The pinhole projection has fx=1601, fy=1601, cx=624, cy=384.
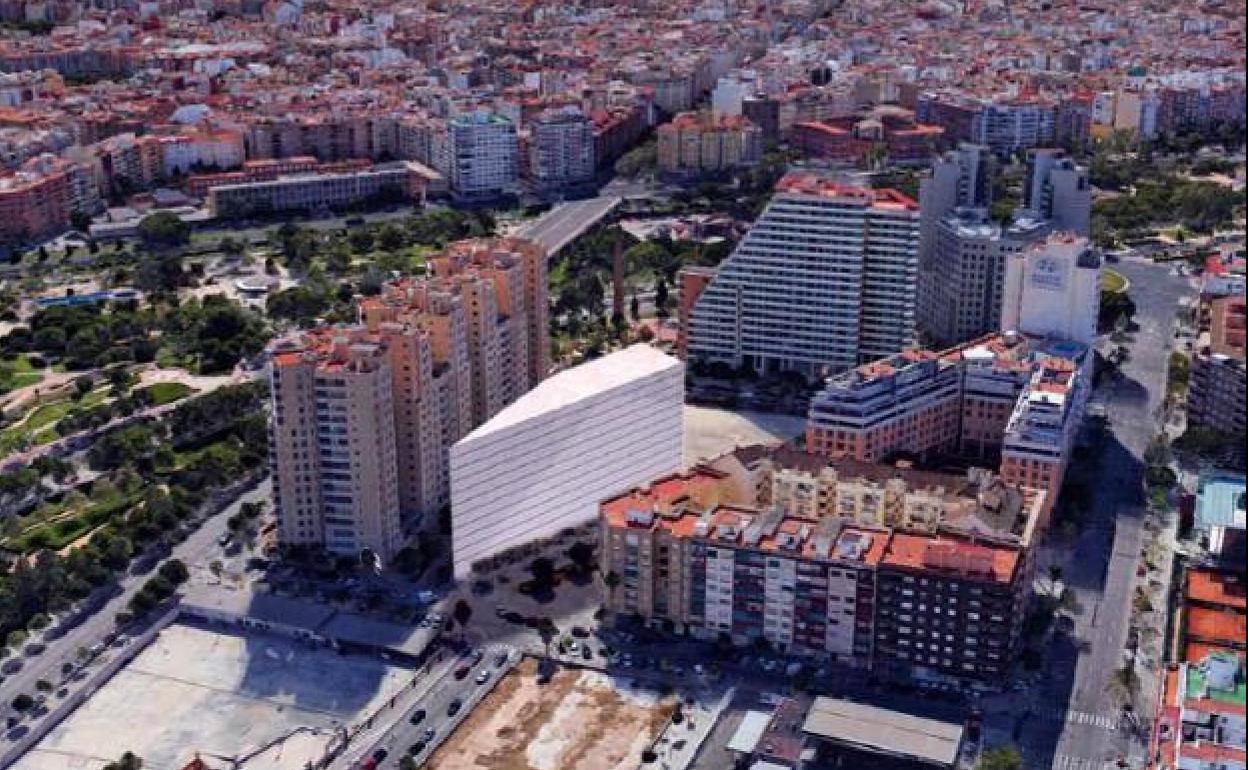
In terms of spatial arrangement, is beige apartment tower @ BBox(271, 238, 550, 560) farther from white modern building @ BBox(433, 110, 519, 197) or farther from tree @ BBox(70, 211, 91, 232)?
white modern building @ BBox(433, 110, 519, 197)

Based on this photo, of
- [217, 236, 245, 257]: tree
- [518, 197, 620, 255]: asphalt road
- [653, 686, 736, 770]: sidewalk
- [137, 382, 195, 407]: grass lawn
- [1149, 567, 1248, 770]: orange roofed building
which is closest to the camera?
[1149, 567, 1248, 770]: orange roofed building

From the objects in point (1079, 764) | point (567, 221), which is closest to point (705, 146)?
point (567, 221)

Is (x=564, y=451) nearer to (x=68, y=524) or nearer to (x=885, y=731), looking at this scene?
(x=885, y=731)

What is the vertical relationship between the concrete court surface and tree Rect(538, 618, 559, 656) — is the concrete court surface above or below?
below

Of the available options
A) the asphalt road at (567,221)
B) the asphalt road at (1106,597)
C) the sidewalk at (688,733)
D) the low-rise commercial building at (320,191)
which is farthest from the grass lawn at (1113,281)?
the low-rise commercial building at (320,191)

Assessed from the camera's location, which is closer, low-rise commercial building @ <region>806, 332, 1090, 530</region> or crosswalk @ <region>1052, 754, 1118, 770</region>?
crosswalk @ <region>1052, 754, 1118, 770</region>

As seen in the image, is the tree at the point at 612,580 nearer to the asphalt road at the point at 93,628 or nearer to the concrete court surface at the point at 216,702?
the concrete court surface at the point at 216,702

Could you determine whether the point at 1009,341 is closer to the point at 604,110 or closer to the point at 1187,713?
the point at 1187,713

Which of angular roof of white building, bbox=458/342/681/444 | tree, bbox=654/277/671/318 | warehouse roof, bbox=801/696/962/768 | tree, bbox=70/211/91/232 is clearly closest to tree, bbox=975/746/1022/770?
warehouse roof, bbox=801/696/962/768
